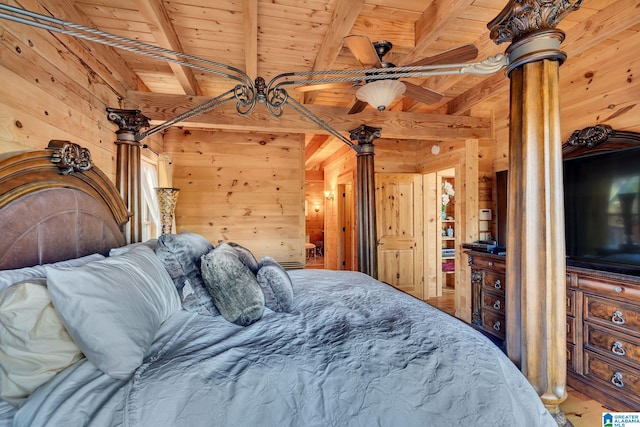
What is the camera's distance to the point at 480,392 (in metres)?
0.89

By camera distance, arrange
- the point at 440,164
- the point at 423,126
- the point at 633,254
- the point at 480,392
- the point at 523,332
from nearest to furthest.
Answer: the point at 480,392 < the point at 523,332 < the point at 633,254 < the point at 423,126 < the point at 440,164

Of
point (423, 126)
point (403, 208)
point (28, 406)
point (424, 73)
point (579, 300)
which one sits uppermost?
point (423, 126)

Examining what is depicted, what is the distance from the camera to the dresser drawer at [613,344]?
1822mm

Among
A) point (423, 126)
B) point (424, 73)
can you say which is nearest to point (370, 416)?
point (424, 73)

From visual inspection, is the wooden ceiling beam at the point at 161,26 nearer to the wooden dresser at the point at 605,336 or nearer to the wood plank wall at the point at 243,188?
the wood plank wall at the point at 243,188

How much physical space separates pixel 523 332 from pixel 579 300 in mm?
1624

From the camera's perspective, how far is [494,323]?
2939 mm

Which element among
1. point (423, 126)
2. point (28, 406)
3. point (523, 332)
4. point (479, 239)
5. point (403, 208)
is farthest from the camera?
point (403, 208)

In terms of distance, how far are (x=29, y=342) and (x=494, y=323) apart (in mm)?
3483

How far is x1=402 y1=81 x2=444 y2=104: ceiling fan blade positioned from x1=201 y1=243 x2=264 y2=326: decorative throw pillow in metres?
1.87

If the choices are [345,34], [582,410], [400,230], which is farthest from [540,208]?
[400,230]

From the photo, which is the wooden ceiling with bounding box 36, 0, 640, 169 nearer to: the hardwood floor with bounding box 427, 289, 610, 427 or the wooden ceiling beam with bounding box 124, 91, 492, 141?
the wooden ceiling beam with bounding box 124, 91, 492, 141

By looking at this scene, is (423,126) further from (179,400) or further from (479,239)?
(179,400)

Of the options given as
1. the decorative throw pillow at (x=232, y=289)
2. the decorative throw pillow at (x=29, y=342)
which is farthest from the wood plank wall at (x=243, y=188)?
the decorative throw pillow at (x=29, y=342)
